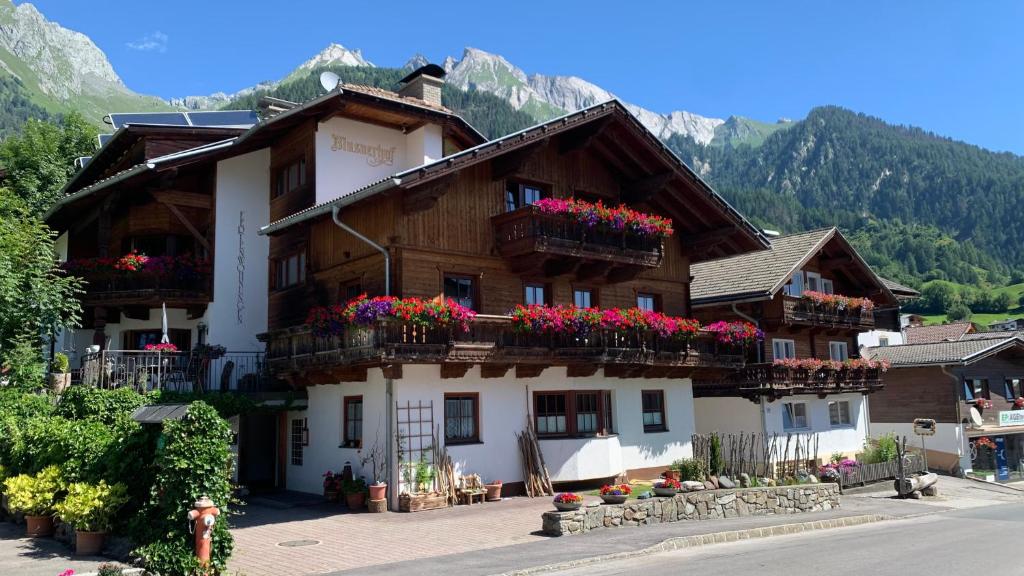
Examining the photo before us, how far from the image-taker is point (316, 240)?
23859mm

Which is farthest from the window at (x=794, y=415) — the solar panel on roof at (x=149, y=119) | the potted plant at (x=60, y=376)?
the potted plant at (x=60, y=376)

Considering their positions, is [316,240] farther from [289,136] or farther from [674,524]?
[674,524]

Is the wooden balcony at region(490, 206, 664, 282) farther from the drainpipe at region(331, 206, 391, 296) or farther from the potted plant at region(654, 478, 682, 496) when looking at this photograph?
the potted plant at region(654, 478, 682, 496)

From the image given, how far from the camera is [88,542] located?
13.7 metres

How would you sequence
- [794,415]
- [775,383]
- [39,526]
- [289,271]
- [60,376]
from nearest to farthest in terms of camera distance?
[39,526]
[60,376]
[289,271]
[775,383]
[794,415]

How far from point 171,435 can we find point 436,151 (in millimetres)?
15259

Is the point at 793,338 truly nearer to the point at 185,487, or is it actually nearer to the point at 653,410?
the point at 653,410

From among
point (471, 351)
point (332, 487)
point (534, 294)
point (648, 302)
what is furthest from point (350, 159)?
point (648, 302)

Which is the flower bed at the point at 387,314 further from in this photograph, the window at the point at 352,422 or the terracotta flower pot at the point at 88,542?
the terracotta flower pot at the point at 88,542

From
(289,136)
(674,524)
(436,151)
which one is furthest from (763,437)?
(289,136)

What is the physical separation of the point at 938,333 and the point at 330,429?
2061 inches

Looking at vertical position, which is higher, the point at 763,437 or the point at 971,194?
the point at 971,194

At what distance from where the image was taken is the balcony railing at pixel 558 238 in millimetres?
21719

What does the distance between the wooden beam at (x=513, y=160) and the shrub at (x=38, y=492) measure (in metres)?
13.1
